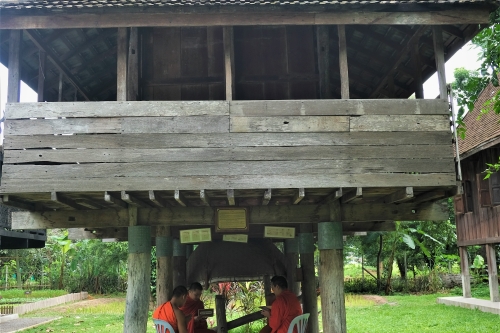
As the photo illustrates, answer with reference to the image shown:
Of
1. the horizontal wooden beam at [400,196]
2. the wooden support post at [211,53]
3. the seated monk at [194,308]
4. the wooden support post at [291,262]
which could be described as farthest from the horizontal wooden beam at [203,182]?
the wooden support post at [291,262]

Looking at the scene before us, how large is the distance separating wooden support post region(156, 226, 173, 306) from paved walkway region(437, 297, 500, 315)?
11719 millimetres

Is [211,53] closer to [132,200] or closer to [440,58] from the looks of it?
[132,200]

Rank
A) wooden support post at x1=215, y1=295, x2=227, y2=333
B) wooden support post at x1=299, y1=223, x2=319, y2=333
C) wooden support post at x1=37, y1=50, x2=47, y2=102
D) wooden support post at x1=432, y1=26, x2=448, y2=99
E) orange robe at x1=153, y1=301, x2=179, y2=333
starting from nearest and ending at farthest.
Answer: wooden support post at x1=432, y1=26, x2=448, y2=99
orange robe at x1=153, y1=301, x2=179, y2=333
wooden support post at x1=37, y1=50, x2=47, y2=102
wooden support post at x1=215, y1=295, x2=227, y2=333
wooden support post at x1=299, y1=223, x2=319, y2=333

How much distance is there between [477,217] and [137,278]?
14652mm

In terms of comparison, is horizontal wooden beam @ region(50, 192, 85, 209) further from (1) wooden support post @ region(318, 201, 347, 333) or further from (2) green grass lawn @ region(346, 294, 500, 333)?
(2) green grass lawn @ region(346, 294, 500, 333)

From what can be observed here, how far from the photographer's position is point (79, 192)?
7488 mm

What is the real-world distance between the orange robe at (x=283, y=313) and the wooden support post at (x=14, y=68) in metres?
5.07

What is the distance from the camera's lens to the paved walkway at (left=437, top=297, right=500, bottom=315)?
56.5 feet

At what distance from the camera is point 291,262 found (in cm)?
1273

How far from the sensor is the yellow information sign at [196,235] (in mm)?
9055

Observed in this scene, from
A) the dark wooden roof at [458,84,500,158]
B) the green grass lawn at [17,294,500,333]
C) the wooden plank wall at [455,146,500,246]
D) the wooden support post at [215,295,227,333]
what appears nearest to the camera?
the wooden support post at [215,295,227,333]

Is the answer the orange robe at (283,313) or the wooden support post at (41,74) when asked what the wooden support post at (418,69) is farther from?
the wooden support post at (41,74)

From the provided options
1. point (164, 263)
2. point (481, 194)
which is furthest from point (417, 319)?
point (164, 263)

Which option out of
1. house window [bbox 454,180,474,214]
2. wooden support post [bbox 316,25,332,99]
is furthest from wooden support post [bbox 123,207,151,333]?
house window [bbox 454,180,474,214]
